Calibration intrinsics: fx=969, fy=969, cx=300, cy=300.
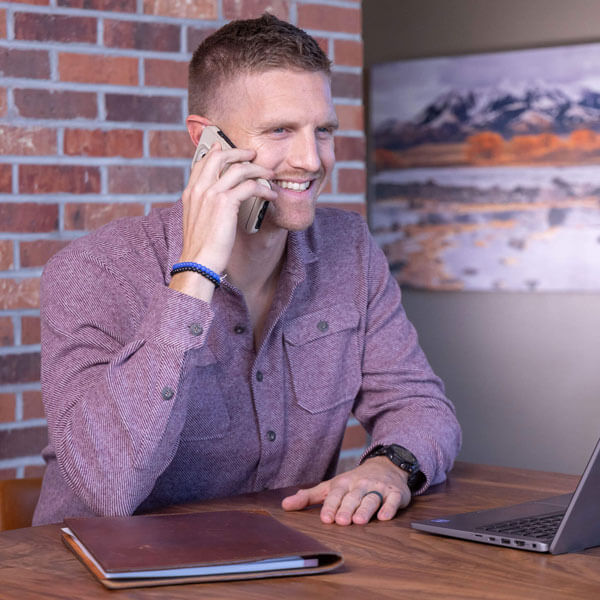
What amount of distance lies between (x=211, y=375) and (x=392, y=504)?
484 mm

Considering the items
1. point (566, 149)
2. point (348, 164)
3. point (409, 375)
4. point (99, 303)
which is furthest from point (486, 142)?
point (99, 303)

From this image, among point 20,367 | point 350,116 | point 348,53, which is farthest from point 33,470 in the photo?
point 348,53

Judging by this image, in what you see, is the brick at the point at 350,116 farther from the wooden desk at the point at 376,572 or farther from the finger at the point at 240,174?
the wooden desk at the point at 376,572

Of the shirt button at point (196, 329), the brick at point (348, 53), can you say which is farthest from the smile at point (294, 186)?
the brick at point (348, 53)

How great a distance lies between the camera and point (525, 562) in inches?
47.3

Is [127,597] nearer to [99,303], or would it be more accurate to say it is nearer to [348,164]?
[99,303]

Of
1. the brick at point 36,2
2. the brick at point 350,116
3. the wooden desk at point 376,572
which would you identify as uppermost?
the brick at point 36,2

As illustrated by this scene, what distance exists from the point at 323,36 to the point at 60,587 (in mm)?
2002

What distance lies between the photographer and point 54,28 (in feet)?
7.64

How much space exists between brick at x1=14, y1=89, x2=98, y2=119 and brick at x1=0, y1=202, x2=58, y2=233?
8.5 inches

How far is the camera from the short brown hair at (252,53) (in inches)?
72.1

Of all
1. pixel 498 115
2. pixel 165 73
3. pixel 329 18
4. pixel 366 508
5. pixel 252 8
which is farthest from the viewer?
pixel 498 115

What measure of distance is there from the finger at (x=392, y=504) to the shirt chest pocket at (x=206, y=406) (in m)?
0.43

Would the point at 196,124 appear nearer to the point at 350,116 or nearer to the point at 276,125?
the point at 276,125
